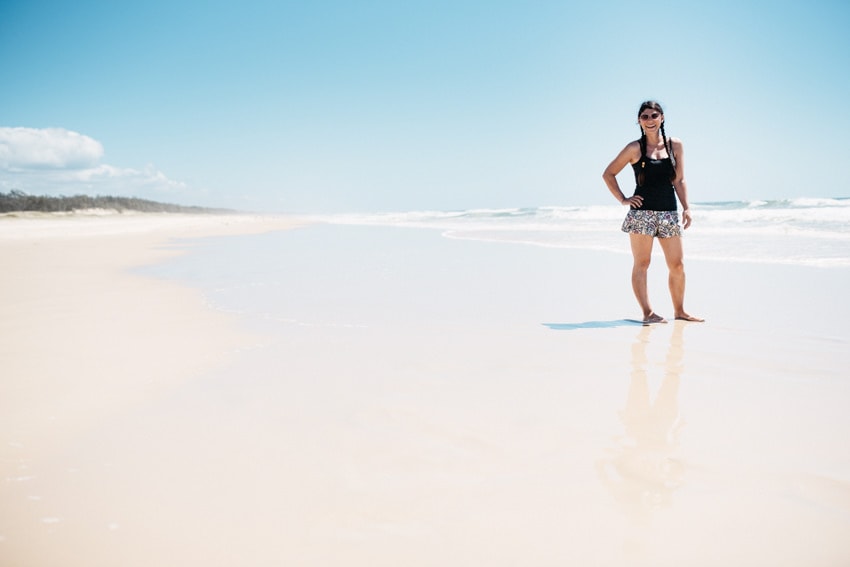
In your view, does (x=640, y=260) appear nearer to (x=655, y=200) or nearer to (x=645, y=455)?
(x=655, y=200)

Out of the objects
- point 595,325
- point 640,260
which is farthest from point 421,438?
point 640,260

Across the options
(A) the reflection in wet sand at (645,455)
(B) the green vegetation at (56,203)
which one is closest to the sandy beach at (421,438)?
(A) the reflection in wet sand at (645,455)

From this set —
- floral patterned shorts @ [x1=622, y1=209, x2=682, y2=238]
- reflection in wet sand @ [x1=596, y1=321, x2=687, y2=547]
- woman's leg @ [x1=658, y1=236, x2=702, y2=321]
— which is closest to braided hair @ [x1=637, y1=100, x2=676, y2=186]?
floral patterned shorts @ [x1=622, y1=209, x2=682, y2=238]

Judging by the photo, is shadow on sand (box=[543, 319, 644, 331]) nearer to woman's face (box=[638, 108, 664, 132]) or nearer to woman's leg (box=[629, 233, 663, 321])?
woman's leg (box=[629, 233, 663, 321])

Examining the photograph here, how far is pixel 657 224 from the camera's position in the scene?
14.4 ft

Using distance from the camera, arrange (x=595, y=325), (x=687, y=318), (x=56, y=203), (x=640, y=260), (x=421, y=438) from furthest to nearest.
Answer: (x=56, y=203), (x=640, y=260), (x=687, y=318), (x=595, y=325), (x=421, y=438)

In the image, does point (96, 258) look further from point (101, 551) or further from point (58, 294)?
point (101, 551)

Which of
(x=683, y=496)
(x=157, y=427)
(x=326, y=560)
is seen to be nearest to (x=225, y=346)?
(x=157, y=427)

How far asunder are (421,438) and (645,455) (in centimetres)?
80

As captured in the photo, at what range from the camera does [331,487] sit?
1.62m

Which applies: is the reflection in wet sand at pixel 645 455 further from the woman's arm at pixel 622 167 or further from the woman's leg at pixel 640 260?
the woman's arm at pixel 622 167

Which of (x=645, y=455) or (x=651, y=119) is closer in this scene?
(x=645, y=455)

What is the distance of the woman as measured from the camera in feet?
14.1

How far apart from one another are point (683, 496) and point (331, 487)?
3.51ft
